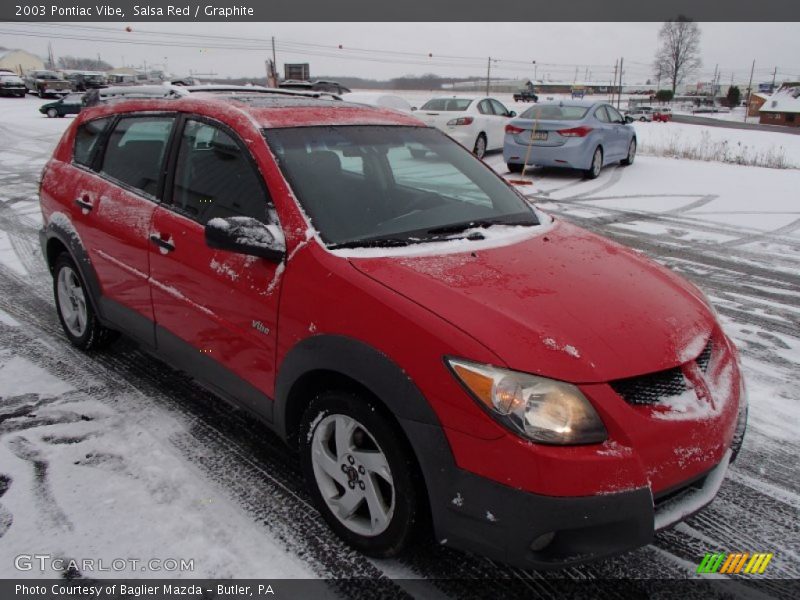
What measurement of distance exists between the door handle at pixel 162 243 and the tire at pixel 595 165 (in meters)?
10.7

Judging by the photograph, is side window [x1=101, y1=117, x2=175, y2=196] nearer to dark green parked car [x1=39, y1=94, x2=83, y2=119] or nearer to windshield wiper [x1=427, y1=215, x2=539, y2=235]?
windshield wiper [x1=427, y1=215, x2=539, y2=235]

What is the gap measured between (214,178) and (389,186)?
34.2 inches

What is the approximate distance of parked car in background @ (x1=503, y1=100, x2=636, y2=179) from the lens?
1205 centimetres

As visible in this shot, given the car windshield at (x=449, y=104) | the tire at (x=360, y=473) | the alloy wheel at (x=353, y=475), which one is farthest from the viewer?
the car windshield at (x=449, y=104)

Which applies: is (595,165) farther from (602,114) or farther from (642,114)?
(642,114)

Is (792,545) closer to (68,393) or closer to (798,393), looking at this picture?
(798,393)

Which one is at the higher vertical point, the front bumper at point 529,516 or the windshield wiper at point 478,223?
the windshield wiper at point 478,223

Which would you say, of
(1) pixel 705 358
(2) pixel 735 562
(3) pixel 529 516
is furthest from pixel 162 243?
(2) pixel 735 562

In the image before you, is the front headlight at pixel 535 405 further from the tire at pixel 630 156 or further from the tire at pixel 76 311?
the tire at pixel 630 156

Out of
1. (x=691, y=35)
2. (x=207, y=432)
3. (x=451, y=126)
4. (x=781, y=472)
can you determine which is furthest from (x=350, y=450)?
(x=691, y=35)

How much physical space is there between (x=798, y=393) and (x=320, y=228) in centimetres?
317

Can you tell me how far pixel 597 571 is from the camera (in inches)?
94.7

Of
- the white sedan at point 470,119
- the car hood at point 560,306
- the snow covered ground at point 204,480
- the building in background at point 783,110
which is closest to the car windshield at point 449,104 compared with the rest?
the white sedan at point 470,119

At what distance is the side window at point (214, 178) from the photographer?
2.84 metres
